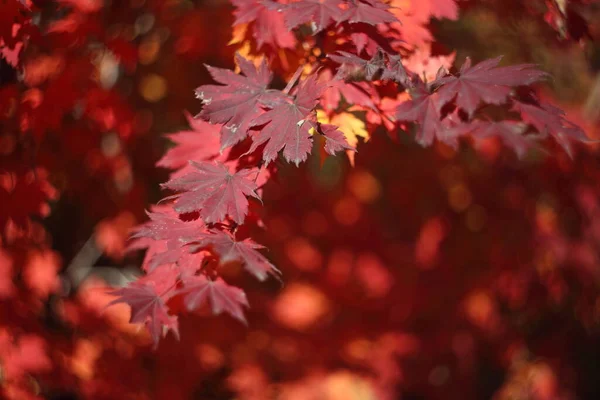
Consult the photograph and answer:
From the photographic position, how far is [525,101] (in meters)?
1.71

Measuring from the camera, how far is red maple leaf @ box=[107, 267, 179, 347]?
1633mm

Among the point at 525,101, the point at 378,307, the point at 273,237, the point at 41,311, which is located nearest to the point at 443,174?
the point at 378,307

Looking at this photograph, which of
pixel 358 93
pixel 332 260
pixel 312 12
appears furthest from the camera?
pixel 332 260

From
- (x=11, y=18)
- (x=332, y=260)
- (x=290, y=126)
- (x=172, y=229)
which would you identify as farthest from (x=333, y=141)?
(x=332, y=260)

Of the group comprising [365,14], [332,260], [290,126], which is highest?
[365,14]

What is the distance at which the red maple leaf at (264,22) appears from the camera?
1880 millimetres

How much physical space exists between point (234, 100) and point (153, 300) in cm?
67

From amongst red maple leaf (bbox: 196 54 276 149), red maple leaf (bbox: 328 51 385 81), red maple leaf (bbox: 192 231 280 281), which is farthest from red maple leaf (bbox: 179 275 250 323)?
red maple leaf (bbox: 328 51 385 81)

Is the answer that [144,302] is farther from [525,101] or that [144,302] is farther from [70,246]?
[70,246]

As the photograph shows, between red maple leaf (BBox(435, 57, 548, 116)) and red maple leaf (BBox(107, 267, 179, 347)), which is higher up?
red maple leaf (BBox(435, 57, 548, 116))

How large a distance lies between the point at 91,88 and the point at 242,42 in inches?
40.7

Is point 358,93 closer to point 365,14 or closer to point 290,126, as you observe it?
point 365,14

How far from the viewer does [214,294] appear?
155cm

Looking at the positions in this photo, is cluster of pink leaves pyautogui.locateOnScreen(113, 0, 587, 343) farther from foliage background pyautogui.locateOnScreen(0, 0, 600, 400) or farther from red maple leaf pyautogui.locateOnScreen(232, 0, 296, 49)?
foliage background pyautogui.locateOnScreen(0, 0, 600, 400)
